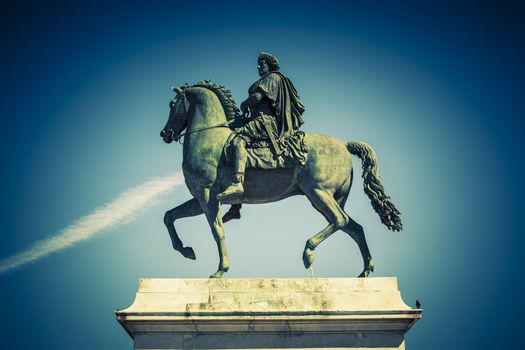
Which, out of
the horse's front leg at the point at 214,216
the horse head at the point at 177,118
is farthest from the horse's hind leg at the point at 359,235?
the horse head at the point at 177,118

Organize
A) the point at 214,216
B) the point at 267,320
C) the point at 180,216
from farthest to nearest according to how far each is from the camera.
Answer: the point at 180,216 → the point at 214,216 → the point at 267,320

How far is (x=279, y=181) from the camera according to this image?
1295 centimetres

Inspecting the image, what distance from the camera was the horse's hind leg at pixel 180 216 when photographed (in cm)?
1326

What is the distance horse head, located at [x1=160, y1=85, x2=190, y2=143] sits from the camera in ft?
45.3

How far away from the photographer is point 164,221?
1338 cm

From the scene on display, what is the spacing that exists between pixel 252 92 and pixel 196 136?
129 cm

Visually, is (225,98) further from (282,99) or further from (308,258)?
(308,258)

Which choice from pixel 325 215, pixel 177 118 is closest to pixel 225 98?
pixel 177 118

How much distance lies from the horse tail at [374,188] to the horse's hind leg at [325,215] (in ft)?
2.29

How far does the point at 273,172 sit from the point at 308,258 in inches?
62.6

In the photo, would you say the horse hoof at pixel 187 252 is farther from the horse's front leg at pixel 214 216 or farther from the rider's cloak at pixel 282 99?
the rider's cloak at pixel 282 99

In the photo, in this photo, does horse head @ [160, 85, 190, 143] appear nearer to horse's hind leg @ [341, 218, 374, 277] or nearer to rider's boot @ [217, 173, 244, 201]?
rider's boot @ [217, 173, 244, 201]

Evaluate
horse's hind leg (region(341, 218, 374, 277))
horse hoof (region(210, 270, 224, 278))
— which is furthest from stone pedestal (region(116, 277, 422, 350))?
horse's hind leg (region(341, 218, 374, 277))

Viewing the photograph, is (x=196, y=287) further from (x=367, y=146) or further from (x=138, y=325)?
(x=367, y=146)
